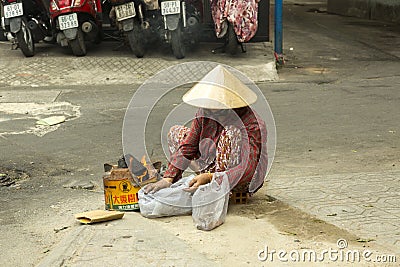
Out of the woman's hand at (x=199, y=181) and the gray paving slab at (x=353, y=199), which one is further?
the woman's hand at (x=199, y=181)

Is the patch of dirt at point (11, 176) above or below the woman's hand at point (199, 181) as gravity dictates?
below

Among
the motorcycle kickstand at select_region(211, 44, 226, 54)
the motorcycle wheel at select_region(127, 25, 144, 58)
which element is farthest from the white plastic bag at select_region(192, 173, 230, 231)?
the motorcycle kickstand at select_region(211, 44, 226, 54)

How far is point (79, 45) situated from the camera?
11.1 m

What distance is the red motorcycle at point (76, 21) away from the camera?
1074 cm

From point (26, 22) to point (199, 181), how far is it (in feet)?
21.8

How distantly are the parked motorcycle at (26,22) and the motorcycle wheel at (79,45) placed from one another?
1.82 ft

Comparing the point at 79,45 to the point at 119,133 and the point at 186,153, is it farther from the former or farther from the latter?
the point at 186,153

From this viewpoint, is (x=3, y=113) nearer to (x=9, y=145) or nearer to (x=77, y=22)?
(x=9, y=145)

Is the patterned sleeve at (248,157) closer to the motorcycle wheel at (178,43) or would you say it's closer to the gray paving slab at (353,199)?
the gray paving slab at (353,199)

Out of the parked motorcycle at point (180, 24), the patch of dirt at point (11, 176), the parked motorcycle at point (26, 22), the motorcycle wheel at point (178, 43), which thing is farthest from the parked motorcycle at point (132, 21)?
the patch of dirt at point (11, 176)

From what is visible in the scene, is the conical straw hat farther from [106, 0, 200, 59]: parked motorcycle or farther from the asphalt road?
[106, 0, 200, 59]: parked motorcycle

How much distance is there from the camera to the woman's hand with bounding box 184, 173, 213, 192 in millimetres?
5004

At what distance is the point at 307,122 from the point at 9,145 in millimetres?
2999

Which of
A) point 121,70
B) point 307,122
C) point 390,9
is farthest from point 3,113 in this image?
point 390,9
